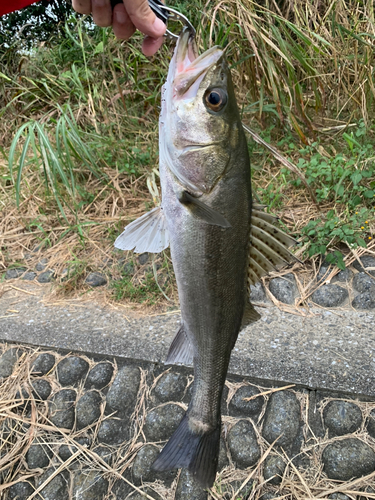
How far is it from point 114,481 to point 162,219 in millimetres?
1415

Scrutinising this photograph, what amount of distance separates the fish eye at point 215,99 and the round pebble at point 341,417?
63.9 inches

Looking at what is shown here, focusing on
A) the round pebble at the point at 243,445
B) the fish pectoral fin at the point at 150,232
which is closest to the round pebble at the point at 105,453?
the round pebble at the point at 243,445

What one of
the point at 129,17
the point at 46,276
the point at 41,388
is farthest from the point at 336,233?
the point at 46,276

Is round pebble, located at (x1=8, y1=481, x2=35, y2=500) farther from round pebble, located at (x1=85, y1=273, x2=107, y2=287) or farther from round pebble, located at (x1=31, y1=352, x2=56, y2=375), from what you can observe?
round pebble, located at (x1=85, y1=273, x2=107, y2=287)

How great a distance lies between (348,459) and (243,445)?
501mm

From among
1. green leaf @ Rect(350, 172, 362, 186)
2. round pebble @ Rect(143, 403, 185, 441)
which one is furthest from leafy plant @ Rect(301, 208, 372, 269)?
round pebble @ Rect(143, 403, 185, 441)

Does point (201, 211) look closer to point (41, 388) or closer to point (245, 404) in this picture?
point (245, 404)

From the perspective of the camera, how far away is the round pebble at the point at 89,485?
181 cm

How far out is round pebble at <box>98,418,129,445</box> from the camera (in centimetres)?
202

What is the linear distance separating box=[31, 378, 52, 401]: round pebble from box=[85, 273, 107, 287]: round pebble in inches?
33.5

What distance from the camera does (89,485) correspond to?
6.05ft

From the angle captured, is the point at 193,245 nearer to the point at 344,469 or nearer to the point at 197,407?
the point at 197,407

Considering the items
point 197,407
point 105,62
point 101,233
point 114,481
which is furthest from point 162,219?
point 105,62

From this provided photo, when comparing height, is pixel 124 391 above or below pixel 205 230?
below
